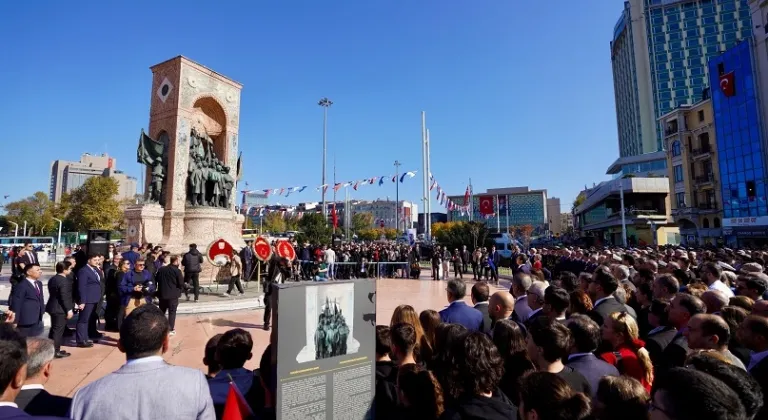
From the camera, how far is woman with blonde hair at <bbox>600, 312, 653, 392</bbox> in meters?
2.93

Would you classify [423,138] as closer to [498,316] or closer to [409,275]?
[409,275]

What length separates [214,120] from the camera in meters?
16.1

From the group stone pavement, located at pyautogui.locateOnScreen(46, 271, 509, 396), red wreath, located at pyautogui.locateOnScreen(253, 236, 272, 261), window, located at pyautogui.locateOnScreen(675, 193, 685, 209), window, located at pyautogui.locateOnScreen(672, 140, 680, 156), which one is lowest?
stone pavement, located at pyautogui.locateOnScreen(46, 271, 509, 396)

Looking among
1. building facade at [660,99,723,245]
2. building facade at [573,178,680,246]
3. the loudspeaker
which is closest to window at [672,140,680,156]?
building facade at [660,99,723,245]

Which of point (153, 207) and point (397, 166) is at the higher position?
point (397, 166)

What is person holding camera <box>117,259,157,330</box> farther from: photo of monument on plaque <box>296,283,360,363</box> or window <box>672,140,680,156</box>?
window <box>672,140,680,156</box>

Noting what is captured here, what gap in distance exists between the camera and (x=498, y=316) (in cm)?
415

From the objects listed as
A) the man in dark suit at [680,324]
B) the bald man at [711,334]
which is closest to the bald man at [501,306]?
the man in dark suit at [680,324]

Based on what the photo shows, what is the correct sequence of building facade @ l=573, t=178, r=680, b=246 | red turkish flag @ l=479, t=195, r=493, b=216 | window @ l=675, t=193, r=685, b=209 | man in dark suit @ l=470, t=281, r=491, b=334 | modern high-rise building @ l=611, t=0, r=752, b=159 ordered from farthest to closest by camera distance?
modern high-rise building @ l=611, t=0, r=752, b=159, building facade @ l=573, t=178, r=680, b=246, window @ l=675, t=193, r=685, b=209, red turkish flag @ l=479, t=195, r=493, b=216, man in dark suit @ l=470, t=281, r=491, b=334

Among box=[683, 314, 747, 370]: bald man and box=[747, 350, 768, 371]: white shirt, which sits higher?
box=[683, 314, 747, 370]: bald man

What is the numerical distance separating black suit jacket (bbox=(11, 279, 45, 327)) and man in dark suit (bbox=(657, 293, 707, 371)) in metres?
7.78

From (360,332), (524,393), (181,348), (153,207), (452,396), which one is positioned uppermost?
(153,207)

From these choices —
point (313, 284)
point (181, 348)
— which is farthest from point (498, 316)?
point (181, 348)

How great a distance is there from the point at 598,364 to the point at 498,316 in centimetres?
146
